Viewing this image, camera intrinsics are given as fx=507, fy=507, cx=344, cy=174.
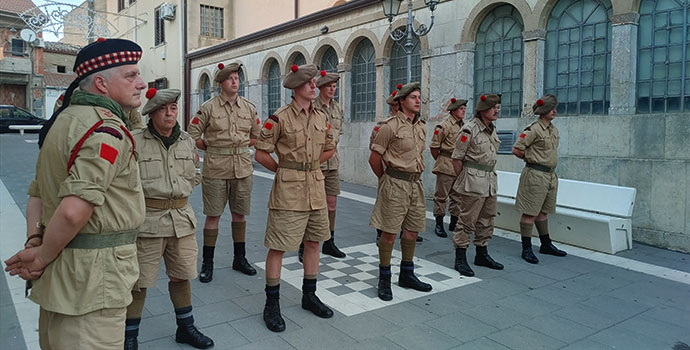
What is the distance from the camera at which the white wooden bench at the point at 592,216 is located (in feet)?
21.7

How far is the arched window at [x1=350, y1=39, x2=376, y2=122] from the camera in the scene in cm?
1280

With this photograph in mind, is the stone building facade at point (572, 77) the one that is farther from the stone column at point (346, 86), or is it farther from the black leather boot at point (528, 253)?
the black leather boot at point (528, 253)

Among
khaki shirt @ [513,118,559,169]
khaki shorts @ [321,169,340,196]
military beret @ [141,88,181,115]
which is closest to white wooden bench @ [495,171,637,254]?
khaki shirt @ [513,118,559,169]

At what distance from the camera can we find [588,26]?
27.2ft

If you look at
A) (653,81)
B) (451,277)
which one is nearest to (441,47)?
(653,81)

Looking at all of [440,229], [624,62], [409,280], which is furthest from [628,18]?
[409,280]

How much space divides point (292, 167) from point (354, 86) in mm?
9606

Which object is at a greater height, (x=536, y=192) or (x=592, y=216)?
(x=536, y=192)

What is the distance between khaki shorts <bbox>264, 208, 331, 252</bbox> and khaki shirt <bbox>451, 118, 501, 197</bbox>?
2.10 metres

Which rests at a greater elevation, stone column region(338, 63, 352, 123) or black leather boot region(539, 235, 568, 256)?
stone column region(338, 63, 352, 123)

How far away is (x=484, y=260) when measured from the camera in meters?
5.77

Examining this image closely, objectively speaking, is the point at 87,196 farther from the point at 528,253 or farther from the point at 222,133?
the point at 528,253

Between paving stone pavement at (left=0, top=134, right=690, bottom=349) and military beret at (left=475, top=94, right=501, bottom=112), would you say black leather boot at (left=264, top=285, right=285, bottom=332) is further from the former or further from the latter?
military beret at (left=475, top=94, right=501, bottom=112)

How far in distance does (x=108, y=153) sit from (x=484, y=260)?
4.63m
